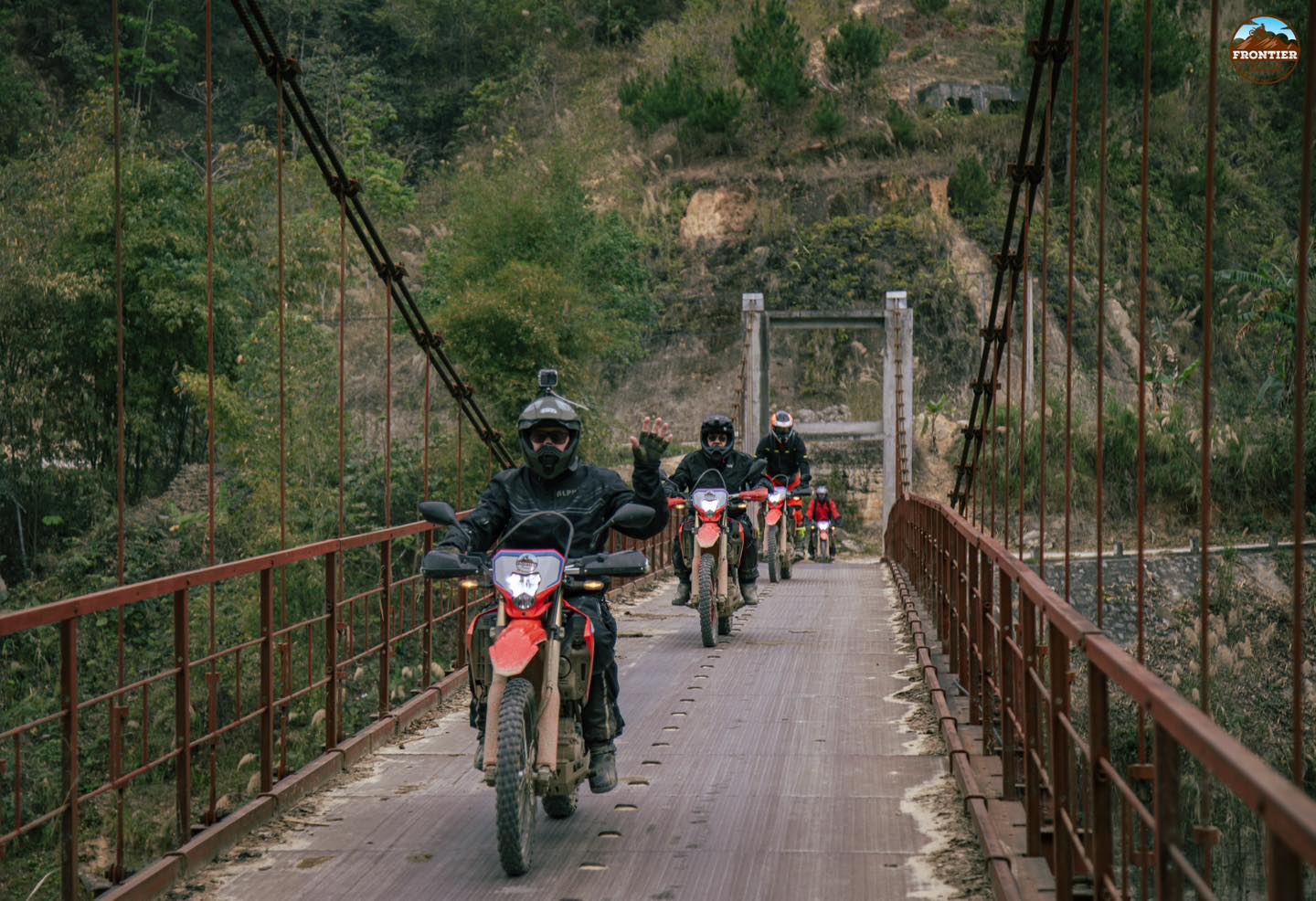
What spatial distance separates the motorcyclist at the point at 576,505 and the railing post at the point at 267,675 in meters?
0.66

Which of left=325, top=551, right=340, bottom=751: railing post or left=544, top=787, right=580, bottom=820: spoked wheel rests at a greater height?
left=325, top=551, right=340, bottom=751: railing post

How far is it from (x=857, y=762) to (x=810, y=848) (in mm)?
1355

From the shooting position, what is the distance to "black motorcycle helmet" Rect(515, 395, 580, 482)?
5156 millimetres

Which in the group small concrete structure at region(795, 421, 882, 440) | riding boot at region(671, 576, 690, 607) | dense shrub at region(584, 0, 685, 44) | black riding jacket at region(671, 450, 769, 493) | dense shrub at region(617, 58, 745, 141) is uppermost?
dense shrub at region(584, 0, 685, 44)

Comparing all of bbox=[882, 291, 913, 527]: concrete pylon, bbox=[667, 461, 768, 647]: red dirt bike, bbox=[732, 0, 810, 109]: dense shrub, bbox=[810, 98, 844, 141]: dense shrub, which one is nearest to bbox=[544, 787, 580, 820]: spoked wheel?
bbox=[667, 461, 768, 647]: red dirt bike

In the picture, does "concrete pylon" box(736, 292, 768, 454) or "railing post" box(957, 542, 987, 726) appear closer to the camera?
"railing post" box(957, 542, 987, 726)

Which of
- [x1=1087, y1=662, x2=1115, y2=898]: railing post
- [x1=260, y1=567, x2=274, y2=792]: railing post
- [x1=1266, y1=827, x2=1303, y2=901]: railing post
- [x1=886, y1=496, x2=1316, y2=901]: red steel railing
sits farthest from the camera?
[x1=260, y1=567, x2=274, y2=792]: railing post

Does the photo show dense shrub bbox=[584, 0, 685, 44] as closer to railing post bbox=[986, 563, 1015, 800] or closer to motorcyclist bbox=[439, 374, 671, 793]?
motorcyclist bbox=[439, 374, 671, 793]

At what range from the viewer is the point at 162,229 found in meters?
24.7

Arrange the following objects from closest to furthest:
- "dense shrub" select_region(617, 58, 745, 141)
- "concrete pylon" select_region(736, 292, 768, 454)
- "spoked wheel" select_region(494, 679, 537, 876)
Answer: "spoked wheel" select_region(494, 679, 537, 876) → "concrete pylon" select_region(736, 292, 768, 454) → "dense shrub" select_region(617, 58, 745, 141)

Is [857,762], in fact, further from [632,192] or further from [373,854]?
[632,192]

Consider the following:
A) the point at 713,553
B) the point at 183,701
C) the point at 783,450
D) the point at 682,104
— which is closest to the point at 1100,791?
the point at 183,701

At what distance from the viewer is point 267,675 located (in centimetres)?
530

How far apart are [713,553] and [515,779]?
562 cm
